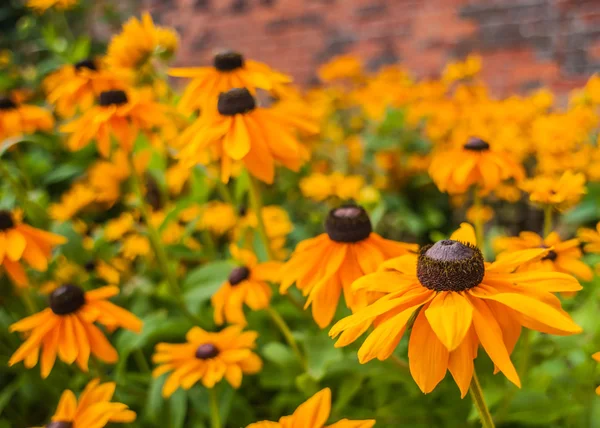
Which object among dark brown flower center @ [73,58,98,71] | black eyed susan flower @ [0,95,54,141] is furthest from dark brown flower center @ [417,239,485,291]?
black eyed susan flower @ [0,95,54,141]

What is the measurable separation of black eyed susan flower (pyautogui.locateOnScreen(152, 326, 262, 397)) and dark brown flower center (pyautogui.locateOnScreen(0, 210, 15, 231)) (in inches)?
11.4

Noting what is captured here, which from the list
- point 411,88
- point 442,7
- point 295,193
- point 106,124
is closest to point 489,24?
point 442,7

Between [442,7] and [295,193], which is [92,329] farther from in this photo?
[442,7]

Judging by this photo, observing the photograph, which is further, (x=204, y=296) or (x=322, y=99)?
(x=322, y=99)

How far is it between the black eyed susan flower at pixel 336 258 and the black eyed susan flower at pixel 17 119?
2.44 feet

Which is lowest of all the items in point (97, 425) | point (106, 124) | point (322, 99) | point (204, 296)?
point (322, 99)

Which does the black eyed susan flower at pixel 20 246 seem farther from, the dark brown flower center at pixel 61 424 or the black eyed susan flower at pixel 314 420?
the black eyed susan flower at pixel 314 420

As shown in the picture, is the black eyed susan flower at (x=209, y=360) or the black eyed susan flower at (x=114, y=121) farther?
the black eyed susan flower at (x=114, y=121)

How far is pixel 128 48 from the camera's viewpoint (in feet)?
3.46

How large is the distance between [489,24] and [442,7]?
0.20 m

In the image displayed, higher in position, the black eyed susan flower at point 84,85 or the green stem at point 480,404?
the black eyed susan flower at point 84,85

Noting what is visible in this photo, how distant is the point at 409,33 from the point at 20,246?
195cm

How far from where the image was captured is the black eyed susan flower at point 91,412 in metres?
0.59

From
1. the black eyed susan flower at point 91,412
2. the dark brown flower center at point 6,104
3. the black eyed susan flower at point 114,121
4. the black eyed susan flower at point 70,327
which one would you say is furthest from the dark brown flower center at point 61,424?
the dark brown flower center at point 6,104
